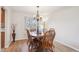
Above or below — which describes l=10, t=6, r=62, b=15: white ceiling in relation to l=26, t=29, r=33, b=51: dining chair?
above

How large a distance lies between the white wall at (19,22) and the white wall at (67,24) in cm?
47

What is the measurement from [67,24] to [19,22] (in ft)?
2.81

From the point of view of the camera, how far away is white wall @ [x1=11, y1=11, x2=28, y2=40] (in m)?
1.70

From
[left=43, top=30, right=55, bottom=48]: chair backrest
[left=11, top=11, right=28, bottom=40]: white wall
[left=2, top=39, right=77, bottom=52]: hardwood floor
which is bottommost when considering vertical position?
[left=2, top=39, right=77, bottom=52]: hardwood floor

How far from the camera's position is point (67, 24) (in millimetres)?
1717

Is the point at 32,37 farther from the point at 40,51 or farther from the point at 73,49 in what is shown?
the point at 73,49

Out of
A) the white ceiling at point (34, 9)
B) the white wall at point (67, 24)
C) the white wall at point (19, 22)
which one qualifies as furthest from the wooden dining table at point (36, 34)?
the white ceiling at point (34, 9)

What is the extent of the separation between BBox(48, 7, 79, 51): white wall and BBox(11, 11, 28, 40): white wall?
0.47 meters

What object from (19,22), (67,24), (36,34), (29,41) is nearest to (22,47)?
(29,41)

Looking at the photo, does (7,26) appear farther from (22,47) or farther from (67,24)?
(67,24)

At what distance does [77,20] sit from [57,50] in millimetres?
642

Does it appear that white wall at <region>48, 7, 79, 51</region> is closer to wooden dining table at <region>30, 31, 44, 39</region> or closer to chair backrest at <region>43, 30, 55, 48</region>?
chair backrest at <region>43, 30, 55, 48</region>

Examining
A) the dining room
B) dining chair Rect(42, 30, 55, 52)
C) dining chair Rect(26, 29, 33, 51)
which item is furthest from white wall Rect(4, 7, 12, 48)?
dining chair Rect(42, 30, 55, 52)

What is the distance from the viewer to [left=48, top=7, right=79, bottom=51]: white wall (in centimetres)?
169
